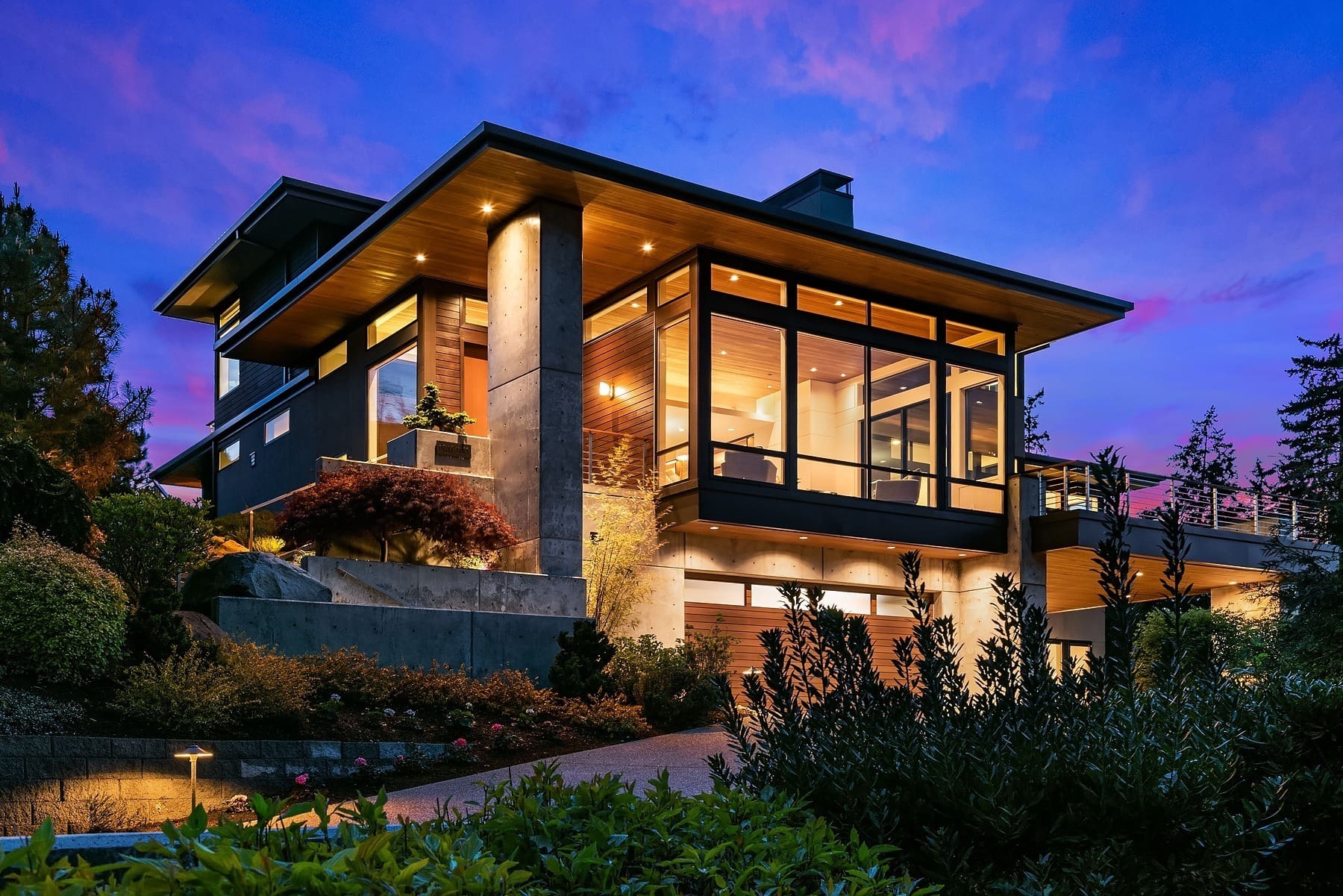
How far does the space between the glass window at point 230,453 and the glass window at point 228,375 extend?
165 centimetres

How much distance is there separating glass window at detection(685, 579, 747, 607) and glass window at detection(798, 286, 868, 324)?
15.2ft

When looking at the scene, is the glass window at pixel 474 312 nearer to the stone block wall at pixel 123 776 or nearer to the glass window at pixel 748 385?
the glass window at pixel 748 385

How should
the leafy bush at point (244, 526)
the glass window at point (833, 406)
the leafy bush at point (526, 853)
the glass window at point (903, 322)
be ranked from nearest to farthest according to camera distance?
the leafy bush at point (526, 853)
the leafy bush at point (244, 526)
the glass window at point (833, 406)
the glass window at point (903, 322)

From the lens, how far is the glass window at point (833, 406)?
794 inches

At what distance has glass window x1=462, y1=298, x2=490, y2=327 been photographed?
20.9m

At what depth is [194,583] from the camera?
1335 cm

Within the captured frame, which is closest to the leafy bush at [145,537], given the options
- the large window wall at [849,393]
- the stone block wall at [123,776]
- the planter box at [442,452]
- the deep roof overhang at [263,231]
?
the stone block wall at [123,776]

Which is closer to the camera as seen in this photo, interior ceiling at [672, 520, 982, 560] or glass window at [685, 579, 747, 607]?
interior ceiling at [672, 520, 982, 560]

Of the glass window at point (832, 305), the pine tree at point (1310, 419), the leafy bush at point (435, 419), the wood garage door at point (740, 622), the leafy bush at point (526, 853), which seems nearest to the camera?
the leafy bush at point (526, 853)

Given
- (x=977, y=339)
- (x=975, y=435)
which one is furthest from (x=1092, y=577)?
(x=977, y=339)

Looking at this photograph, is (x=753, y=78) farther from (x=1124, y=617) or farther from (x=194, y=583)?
(x=1124, y=617)

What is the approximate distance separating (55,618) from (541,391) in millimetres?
7585

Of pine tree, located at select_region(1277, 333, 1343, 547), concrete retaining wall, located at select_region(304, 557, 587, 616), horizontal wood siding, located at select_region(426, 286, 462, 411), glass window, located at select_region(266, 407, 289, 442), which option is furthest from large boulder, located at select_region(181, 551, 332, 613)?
pine tree, located at select_region(1277, 333, 1343, 547)

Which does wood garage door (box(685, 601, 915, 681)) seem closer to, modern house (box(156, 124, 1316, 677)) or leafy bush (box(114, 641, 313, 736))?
modern house (box(156, 124, 1316, 677))
